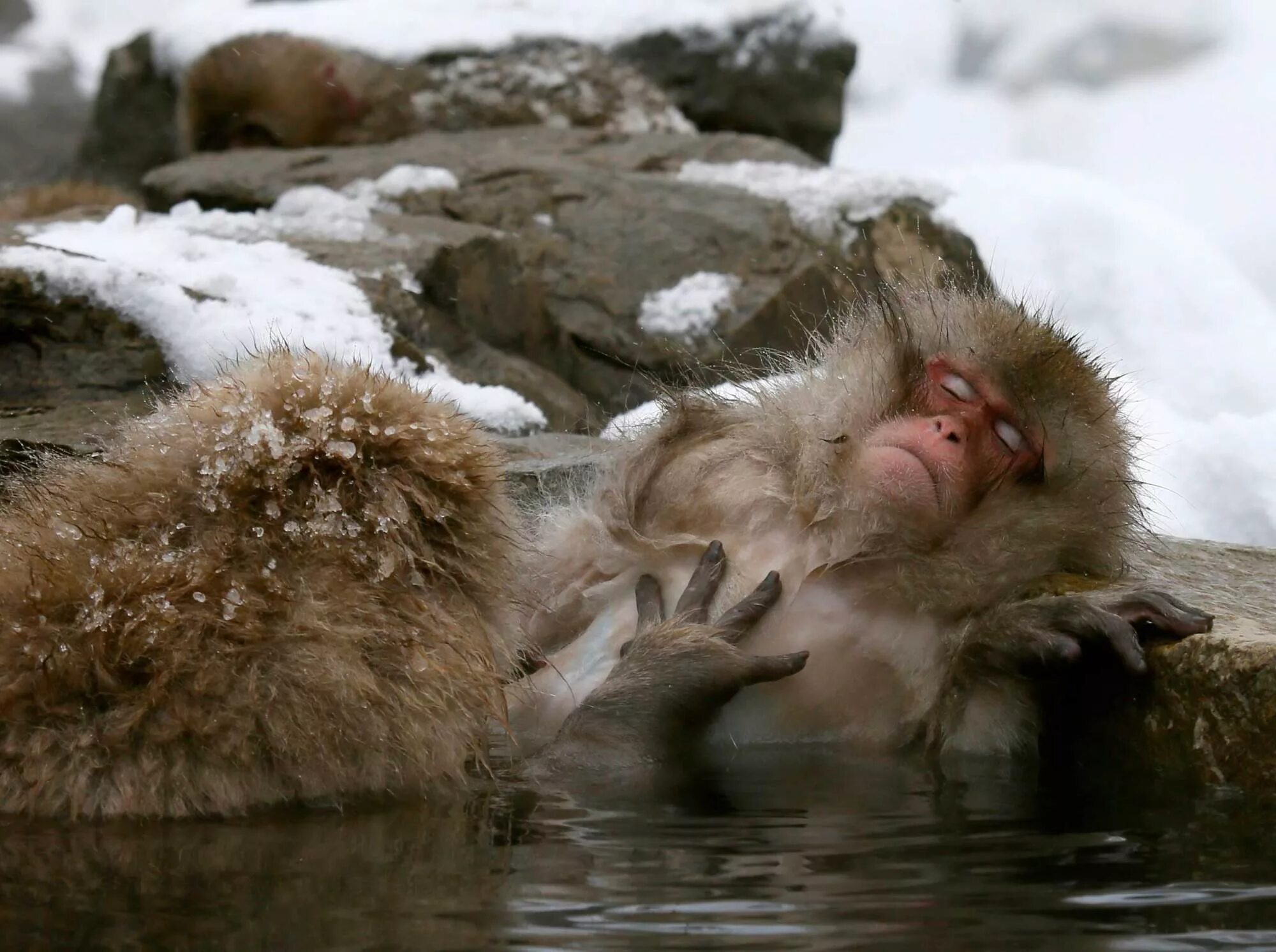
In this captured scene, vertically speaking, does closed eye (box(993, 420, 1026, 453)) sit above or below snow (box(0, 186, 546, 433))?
below

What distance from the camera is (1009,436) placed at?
2.98 meters

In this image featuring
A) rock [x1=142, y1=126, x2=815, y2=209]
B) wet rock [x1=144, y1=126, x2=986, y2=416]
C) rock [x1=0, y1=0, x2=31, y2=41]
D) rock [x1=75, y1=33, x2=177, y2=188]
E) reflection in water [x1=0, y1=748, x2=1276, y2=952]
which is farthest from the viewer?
rock [x1=0, y1=0, x2=31, y2=41]

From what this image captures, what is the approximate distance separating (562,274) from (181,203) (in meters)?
1.72

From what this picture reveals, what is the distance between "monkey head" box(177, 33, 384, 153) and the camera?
9320 mm

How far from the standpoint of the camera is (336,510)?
7.47ft

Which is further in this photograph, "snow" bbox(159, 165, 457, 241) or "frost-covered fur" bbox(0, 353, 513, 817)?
"snow" bbox(159, 165, 457, 241)

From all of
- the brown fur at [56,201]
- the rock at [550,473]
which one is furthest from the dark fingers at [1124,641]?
the brown fur at [56,201]

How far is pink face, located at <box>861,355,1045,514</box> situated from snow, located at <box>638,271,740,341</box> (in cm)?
363

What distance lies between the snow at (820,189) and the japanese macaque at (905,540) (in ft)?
13.6

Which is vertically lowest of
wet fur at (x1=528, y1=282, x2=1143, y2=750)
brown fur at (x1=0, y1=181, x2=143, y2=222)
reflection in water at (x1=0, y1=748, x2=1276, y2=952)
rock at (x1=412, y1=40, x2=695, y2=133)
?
reflection in water at (x1=0, y1=748, x2=1276, y2=952)

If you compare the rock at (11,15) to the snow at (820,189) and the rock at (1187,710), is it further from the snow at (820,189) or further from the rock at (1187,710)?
the rock at (1187,710)

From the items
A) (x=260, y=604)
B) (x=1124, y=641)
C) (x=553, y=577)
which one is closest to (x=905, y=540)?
(x=1124, y=641)

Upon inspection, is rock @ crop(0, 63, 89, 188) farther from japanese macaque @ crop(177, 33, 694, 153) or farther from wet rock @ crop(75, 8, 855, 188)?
japanese macaque @ crop(177, 33, 694, 153)

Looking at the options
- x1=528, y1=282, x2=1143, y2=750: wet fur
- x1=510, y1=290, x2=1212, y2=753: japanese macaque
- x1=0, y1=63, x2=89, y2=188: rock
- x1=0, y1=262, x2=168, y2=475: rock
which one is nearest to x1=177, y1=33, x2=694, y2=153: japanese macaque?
x1=0, y1=63, x2=89, y2=188: rock
